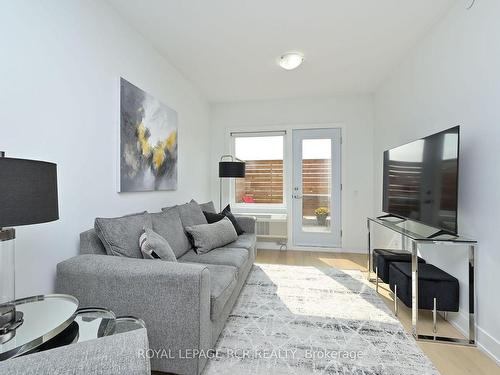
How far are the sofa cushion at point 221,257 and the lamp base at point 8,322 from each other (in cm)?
124

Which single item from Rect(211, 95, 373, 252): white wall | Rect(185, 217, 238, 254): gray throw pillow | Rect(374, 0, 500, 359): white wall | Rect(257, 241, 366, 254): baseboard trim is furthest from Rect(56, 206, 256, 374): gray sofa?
Rect(211, 95, 373, 252): white wall

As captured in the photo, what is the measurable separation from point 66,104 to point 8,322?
50.4 inches

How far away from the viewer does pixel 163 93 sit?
9.24 ft

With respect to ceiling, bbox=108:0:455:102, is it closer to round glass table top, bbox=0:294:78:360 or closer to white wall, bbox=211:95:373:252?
white wall, bbox=211:95:373:252

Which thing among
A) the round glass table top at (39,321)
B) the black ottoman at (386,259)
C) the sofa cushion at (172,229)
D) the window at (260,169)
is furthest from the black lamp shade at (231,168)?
the round glass table top at (39,321)

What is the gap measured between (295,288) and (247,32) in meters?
2.58

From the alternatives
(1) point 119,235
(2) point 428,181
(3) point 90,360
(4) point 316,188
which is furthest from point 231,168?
(3) point 90,360

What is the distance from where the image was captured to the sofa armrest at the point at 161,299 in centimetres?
133

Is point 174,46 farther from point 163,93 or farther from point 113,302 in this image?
point 113,302

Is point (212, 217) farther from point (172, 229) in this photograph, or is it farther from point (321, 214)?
point (321, 214)

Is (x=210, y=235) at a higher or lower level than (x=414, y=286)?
higher

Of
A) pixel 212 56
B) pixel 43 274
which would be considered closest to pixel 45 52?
pixel 43 274

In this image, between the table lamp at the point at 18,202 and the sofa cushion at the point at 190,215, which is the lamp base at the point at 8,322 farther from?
the sofa cushion at the point at 190,215

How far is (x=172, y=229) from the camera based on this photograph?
7.61ft
